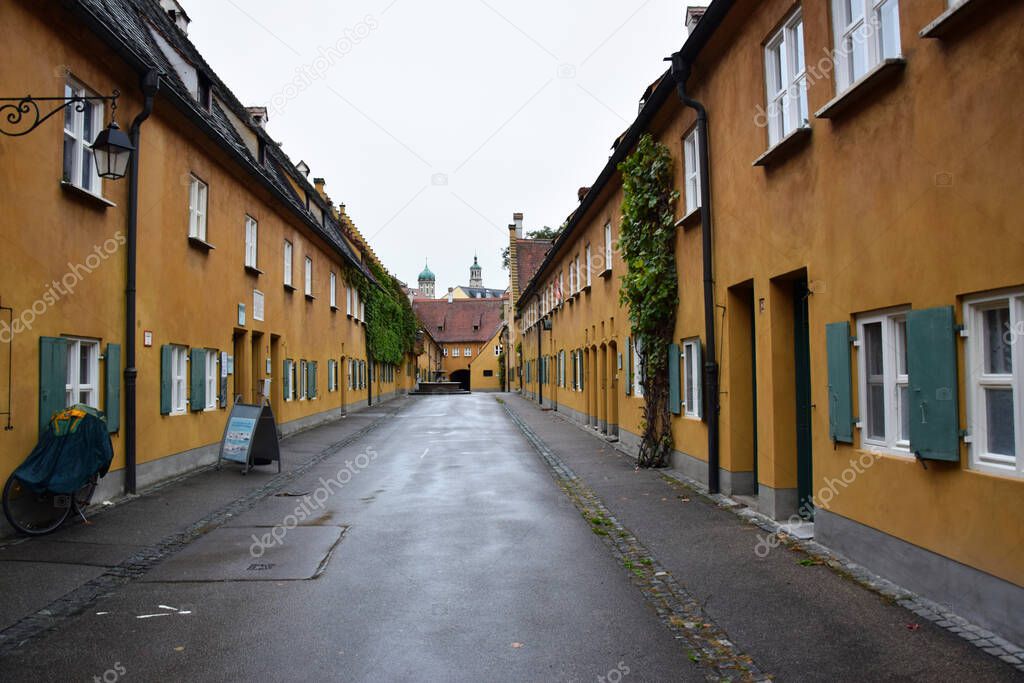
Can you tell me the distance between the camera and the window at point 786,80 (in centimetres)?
823

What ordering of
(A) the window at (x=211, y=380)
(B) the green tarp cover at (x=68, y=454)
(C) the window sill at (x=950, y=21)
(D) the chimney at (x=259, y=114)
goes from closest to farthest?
(C) the window sill at (x=950, y=21)
(B) the green tarp cover at (x=68, y=454)
(A) the window at (x=211, y=380)
(D) the chimney at (x=259, y=114)

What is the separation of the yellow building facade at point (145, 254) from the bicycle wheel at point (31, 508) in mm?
296

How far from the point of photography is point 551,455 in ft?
53.3

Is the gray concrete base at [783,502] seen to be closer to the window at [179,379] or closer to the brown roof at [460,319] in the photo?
the window at [179,379]

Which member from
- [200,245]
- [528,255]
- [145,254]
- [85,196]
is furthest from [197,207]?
[528,255]

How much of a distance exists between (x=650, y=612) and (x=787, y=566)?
1.77m

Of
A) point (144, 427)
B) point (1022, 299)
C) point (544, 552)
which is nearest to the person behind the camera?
point (1022, 299)

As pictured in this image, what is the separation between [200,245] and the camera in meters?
14.3

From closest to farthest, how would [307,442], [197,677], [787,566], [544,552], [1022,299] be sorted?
1. [197,677]
2. [1022,299]
3. [787,566]
4. [544,552]
5. [307,442]

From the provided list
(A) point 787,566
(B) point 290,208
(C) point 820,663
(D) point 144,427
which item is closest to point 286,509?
(D) point 144,427

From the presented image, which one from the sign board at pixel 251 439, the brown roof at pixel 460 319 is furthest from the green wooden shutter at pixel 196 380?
the brown roof at pixel 460 319

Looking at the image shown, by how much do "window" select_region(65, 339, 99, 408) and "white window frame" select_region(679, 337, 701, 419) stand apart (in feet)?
27.7

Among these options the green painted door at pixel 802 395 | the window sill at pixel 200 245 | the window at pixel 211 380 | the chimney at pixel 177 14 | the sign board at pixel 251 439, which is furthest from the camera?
the chimney at pixel 177 14

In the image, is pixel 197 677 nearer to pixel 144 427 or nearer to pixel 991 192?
pixel 991 192
